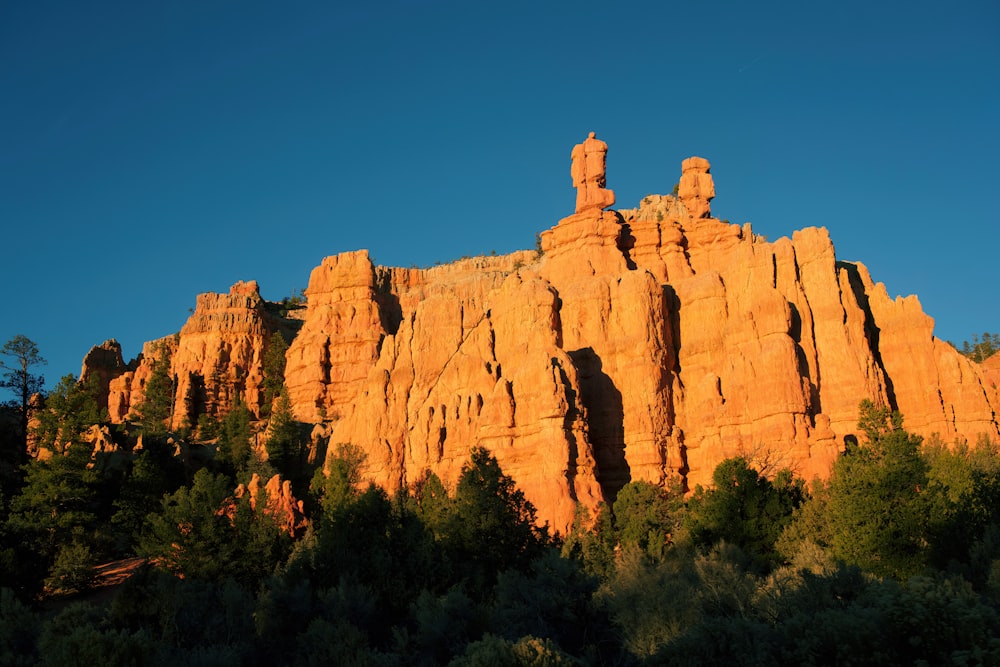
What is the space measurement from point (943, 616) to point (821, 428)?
2225 cm

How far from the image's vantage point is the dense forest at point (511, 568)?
27.9 meters

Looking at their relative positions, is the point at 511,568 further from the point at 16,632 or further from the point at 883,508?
the point at 16,632

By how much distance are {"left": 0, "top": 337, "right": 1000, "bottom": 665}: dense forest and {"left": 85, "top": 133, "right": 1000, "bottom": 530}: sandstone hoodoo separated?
1778 millimetres

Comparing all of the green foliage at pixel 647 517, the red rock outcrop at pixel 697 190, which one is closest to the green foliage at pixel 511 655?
the green foliage at pixel 647 517

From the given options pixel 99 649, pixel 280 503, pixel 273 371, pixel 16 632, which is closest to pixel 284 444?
pixel 280 503

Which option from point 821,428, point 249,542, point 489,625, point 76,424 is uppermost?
point 76,424

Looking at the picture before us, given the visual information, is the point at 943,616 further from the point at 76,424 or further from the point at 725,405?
the point at 76,424

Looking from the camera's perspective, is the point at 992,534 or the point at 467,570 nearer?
the point at 992,534

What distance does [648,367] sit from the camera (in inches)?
2037

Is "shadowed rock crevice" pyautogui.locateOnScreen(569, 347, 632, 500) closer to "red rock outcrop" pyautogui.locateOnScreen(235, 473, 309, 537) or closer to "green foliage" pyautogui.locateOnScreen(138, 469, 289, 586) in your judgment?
"red rock outcrop" pyautogui.locateOnScreen(235, 473, 309, 537)

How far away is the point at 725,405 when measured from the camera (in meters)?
49.9

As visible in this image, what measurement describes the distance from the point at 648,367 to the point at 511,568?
1549 cm

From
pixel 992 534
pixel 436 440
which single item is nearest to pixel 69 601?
pixel 436 440

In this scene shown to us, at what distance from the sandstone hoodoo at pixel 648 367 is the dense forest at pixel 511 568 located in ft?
5.83
